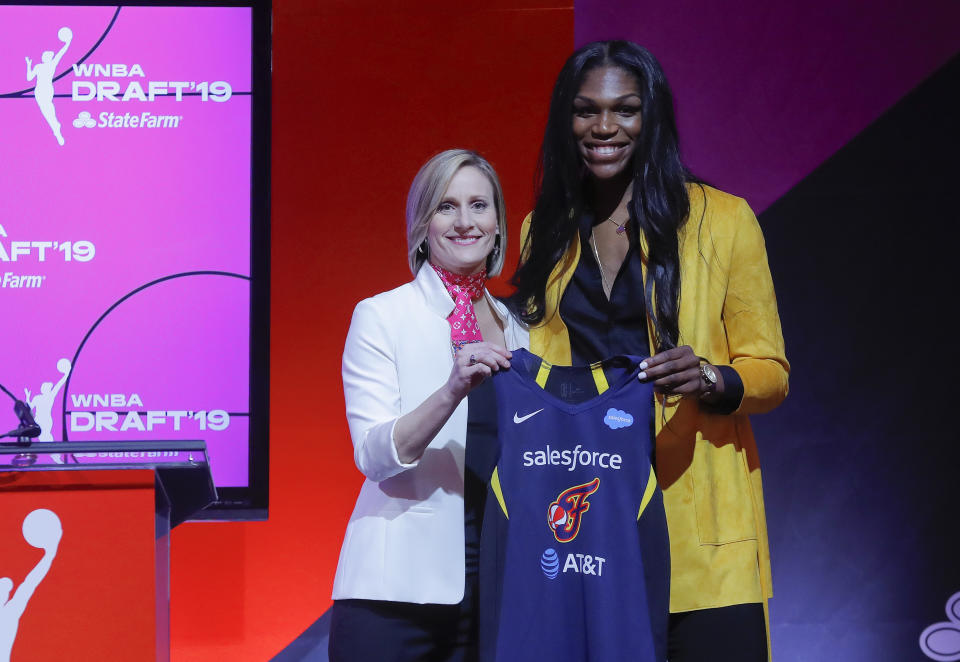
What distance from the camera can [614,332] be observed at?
1.96 metres

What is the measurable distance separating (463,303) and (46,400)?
2.04 metres

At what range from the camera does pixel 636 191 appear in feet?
6.42

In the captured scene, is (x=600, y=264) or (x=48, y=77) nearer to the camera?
(x=600, y=264)

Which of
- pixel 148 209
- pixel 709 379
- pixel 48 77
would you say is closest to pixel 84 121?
pixel 48 77

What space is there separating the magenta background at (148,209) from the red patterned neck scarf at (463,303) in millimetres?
1519

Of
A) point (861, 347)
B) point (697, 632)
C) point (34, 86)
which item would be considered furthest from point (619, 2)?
point (697, 632)

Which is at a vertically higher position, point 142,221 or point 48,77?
point 48,77

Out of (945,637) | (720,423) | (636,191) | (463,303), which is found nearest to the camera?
(720,423)

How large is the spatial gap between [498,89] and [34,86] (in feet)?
5.69

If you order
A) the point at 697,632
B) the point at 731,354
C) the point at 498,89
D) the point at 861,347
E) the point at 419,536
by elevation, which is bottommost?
the point at 697,632

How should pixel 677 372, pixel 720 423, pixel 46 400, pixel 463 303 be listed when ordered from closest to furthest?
pixel 677 372, pixel 720 423, pixel 463 303, pixel 46 400

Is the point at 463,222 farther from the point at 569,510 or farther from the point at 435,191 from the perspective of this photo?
the point at 569,510

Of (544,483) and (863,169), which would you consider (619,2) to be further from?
(544,483)

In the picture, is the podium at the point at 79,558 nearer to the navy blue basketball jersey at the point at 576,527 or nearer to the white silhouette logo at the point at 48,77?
the navy blue basketball jersey at the point at 576,527
